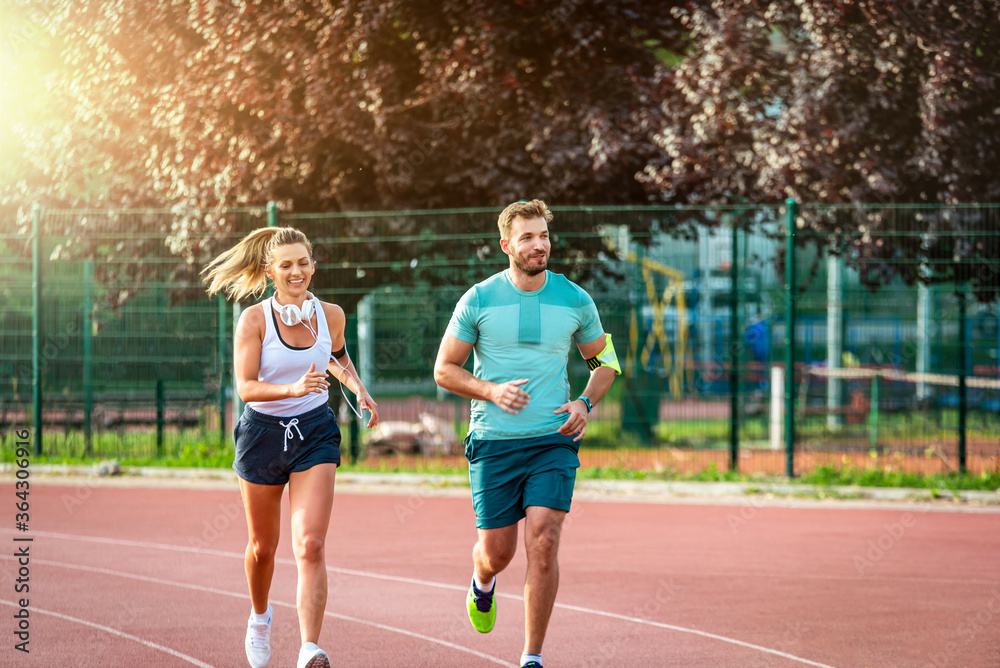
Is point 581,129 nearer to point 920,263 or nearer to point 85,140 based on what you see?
point 920,263

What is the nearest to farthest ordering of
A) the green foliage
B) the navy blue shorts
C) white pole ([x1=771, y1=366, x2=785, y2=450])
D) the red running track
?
the navy blue shorts
the red running track
the green foliage
white pole ([x1=771, y1=366, x2=785, y2=450])

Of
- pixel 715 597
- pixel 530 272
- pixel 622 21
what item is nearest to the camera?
pixel 530 272

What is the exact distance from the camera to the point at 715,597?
7562 millimetres

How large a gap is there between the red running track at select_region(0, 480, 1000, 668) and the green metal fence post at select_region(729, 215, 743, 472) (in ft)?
4.92

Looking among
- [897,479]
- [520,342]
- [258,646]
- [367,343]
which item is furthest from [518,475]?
[367,343]

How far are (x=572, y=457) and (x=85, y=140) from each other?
13.3 meters

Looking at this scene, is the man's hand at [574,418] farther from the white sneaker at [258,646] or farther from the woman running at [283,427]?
the white sneaker at [258,646]

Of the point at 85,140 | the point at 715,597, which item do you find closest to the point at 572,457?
the point at 715,597

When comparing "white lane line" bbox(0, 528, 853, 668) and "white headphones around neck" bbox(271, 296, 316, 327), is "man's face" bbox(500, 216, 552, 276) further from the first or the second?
"white lane line" bbox(0, 528, 853, 668)

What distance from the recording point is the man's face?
217 inches

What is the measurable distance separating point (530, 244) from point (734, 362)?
8.25 m

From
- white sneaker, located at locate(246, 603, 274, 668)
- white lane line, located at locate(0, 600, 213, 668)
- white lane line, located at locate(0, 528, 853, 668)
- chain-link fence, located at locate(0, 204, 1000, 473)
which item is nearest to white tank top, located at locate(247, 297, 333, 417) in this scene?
white sneaker, located at locate(246, 603, 274, 668)

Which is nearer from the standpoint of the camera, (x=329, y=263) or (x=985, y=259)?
(x=985, y=259)

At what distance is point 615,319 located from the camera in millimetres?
14133
